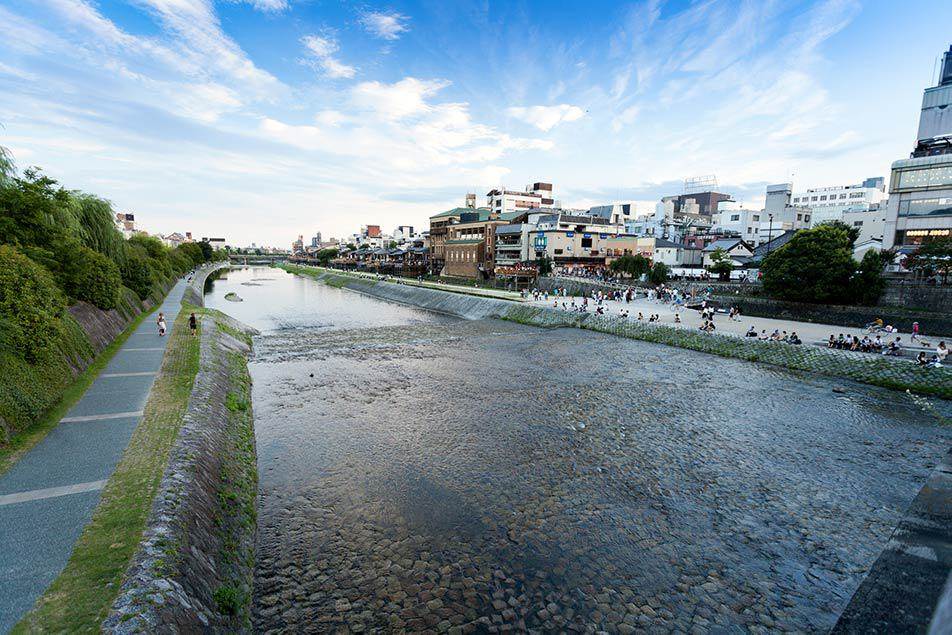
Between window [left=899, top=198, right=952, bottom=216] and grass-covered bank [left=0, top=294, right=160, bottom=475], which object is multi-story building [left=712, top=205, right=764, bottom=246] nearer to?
window [left=899, top=198, right=952, bottom=216]

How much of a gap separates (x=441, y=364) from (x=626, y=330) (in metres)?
18.7

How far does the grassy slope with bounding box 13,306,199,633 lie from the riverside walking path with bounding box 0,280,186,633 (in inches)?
7.6

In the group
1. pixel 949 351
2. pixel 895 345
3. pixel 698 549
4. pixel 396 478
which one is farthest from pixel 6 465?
pixel 949 351

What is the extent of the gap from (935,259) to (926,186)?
74.3 ft

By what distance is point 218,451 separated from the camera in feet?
43.5

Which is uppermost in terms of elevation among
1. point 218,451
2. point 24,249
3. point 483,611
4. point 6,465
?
point 24,249

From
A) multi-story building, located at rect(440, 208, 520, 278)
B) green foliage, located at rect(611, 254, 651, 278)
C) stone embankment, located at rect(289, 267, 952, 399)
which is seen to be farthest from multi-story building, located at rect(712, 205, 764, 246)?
stone embankment, located at rect(289, 267, 952, 399)

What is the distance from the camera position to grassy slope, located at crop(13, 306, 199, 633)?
6.43 meters

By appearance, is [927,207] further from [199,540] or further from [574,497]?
[199,540]

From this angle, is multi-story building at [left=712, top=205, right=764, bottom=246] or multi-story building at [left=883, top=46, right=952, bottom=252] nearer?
multi-story building at [left=883, top=46, right=952, bottom=252]

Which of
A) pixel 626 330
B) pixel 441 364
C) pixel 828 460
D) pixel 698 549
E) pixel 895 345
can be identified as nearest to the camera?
pixel 698 549

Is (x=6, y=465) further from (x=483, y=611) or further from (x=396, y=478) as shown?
(x=483, y=611)

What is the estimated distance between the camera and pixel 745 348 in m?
30.6

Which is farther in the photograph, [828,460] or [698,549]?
[828,460]
